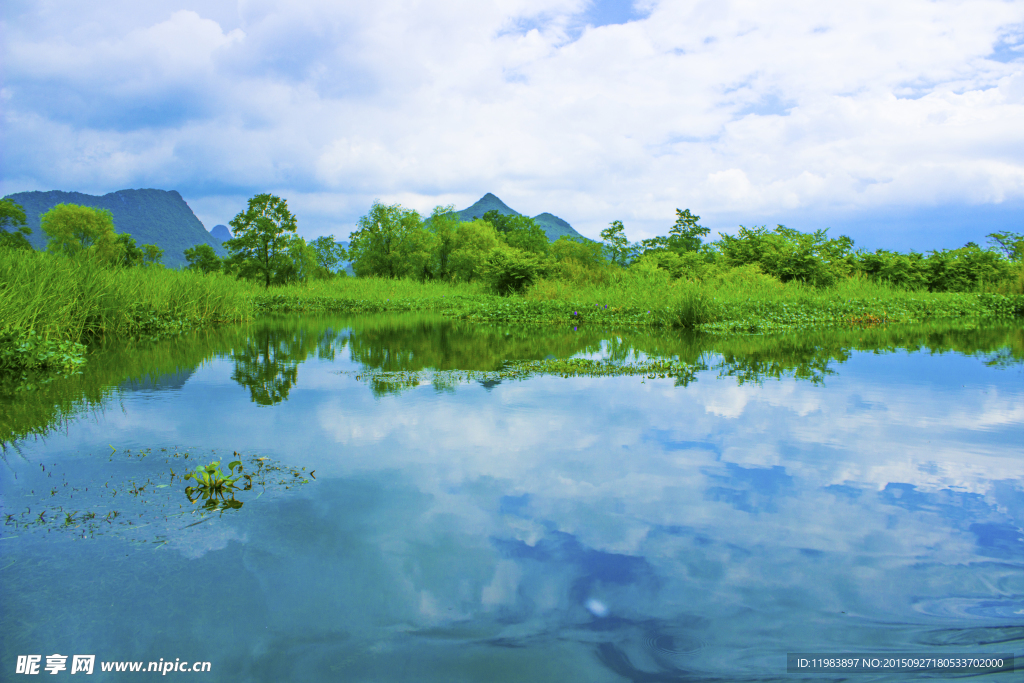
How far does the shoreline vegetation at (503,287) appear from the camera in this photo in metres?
10.8

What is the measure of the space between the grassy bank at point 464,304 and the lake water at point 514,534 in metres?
2.90

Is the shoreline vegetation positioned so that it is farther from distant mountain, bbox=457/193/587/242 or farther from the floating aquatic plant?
distant mountain, bbox=457/193/587/242

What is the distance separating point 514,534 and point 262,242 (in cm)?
3175

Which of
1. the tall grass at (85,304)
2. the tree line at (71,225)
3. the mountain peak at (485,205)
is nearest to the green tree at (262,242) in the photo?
the tall grass at (85,304)

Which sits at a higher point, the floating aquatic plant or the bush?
the bush

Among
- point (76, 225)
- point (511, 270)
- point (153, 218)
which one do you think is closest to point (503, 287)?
point (511, 270)

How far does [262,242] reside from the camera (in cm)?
3159

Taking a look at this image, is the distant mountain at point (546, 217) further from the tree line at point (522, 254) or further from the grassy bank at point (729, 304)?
the grassy bank at point (729, 304)

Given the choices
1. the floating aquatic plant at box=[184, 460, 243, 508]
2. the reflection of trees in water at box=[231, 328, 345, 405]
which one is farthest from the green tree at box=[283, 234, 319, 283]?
the floating aquatic plant at box=[184, 460, 243, 508]

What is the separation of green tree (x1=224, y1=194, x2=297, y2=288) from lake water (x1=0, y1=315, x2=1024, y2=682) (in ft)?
85.9

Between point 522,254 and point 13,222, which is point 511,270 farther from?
point 13,222

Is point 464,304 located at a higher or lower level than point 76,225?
lower

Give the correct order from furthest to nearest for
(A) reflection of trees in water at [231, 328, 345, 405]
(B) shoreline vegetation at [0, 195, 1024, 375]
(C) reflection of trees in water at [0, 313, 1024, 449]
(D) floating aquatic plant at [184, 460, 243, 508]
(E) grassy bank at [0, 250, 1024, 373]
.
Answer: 1. (B) shoreline vegetation at [0, 195, 1024, 375]
2. (E) grassy bank at [0, 250, 1024, 373]
3. (A) reflection of trees in water at [231, 328, 345, 405]
4. (C) reflection of trees in water at [0, 313, 1024, 449]
5. (D) floating aquatic plant at [184, 460, 243, 508]

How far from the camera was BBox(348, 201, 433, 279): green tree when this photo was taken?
41.2 m
